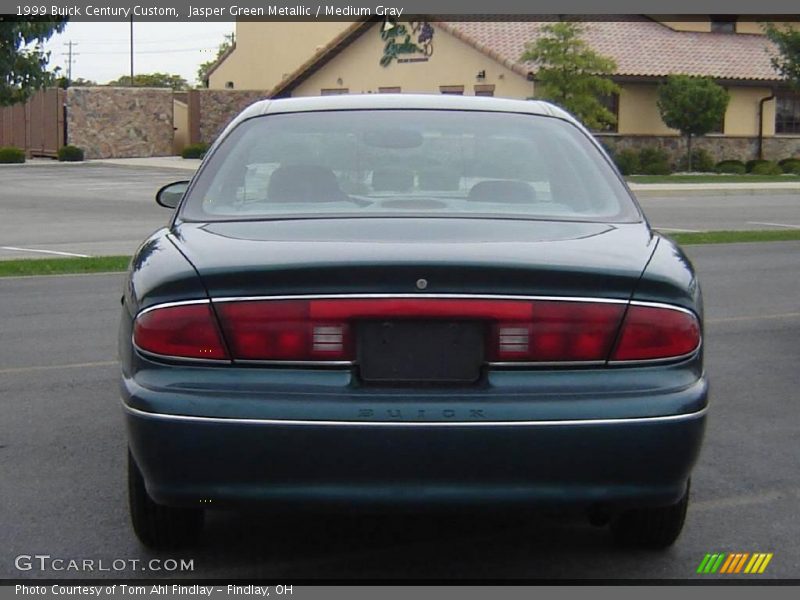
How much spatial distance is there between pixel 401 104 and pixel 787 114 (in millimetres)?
42118

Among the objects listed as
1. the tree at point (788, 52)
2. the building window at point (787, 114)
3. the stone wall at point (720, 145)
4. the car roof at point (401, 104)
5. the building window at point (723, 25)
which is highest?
the building window at point (723, 25)

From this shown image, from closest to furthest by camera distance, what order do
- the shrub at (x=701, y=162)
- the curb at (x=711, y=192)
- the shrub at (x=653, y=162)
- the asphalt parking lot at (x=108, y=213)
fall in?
the asphalt parking lot at (x=108, y=213)
the curb at (x=711, y=192)
the shrub at (x=653, y=162)
the shrub at (x=701, y=162)

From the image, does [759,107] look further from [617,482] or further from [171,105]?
[617,482]

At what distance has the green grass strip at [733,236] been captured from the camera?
Result: 59.4ft

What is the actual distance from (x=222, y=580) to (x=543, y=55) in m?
34.0

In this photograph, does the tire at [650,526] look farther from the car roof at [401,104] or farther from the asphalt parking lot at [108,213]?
the asphalt parking lot at [108,213]

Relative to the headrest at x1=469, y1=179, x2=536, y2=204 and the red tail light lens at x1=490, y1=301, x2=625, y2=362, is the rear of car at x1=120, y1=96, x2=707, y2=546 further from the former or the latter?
the headrest at x1=469, y1=179, x2=536, y2=204

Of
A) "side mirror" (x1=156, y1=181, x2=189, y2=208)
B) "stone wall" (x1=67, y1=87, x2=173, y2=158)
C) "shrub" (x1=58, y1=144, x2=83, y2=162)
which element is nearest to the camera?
"side mirror" (x1=156, y1=181, x2=189, y2=208)

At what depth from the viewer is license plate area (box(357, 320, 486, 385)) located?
3904 millimetres

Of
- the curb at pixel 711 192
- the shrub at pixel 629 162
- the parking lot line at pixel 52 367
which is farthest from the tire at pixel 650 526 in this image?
the shrub at pixel 629 162

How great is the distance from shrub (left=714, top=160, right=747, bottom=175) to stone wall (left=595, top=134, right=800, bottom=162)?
154cm

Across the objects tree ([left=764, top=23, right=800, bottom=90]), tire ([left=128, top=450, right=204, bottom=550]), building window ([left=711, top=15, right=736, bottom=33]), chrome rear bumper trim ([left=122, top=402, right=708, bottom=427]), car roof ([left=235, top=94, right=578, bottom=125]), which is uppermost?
building window ([left=711, top=15, right=736, bottom=33])

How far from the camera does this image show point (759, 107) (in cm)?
4438

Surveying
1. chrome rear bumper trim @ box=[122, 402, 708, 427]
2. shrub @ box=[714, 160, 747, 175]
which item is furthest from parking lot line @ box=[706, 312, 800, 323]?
shrub @ box=[714, 160, 747, 175]
